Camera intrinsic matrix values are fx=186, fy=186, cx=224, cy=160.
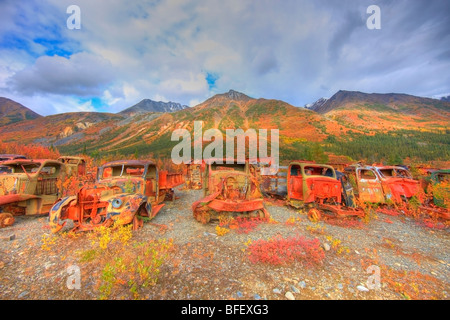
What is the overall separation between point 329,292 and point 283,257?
1.01 m

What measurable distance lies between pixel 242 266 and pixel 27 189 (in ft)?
23.4

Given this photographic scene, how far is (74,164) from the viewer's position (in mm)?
9867

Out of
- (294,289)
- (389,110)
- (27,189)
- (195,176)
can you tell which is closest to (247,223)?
(294,289)

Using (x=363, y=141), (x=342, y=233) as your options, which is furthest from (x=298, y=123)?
(x=342, y=233)

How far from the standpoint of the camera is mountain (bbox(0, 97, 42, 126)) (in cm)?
10475

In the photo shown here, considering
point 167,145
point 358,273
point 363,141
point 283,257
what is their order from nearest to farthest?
point 358,273, point 283,257, point 363,141, point 167,145

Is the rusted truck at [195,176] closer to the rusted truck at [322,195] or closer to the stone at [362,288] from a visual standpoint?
the rusted truck at [322,195]

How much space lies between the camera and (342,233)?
5336 millimetres

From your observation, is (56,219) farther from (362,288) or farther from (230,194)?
(362,288)

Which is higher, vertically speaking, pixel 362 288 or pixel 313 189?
pixel 313 189

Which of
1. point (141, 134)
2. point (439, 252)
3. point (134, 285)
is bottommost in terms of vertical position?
point (439, 252)

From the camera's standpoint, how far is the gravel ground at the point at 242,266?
2773mm

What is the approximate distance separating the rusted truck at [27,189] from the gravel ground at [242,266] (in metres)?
0.57
